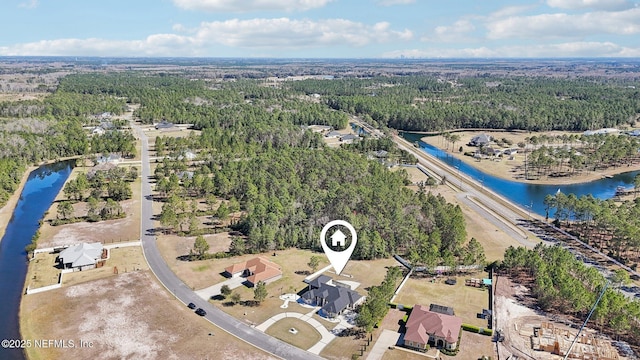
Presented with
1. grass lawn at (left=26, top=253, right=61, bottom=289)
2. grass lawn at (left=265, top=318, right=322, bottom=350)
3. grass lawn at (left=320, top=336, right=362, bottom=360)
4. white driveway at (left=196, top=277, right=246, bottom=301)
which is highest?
grass lawn at (left=26, top=253, right=61, bottom=289)

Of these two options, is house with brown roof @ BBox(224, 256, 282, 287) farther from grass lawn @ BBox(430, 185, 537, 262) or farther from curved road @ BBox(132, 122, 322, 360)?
grass lawn @ BBox(430, 185, 537, 262)

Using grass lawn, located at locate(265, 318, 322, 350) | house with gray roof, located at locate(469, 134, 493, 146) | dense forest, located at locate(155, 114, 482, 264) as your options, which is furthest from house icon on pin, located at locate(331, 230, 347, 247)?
house with gray roof, located at locate(469, 134, 493, 146)

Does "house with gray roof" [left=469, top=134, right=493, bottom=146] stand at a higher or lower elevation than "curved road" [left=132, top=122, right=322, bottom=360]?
higher

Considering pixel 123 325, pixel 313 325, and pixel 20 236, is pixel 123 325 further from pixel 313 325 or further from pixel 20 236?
pixel 20 236

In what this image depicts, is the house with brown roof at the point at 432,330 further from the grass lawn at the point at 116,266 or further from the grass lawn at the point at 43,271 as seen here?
the grass lawn at the point at 43,271

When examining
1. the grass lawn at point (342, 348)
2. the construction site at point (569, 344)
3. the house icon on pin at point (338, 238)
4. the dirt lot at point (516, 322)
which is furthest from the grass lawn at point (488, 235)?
the grass lawn at point (342, 348)

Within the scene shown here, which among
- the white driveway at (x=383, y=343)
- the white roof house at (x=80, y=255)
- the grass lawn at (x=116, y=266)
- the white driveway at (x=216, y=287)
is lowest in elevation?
the white driveway at (x=383, y=343)

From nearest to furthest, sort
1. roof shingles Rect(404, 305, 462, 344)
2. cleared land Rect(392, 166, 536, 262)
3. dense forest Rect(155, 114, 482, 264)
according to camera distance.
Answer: roof shingles Rect(404, 305, 462, 344) < dense forest Rect(155, 114, 482, 264) < cleared land Rect(392, 166, 536, 262)
